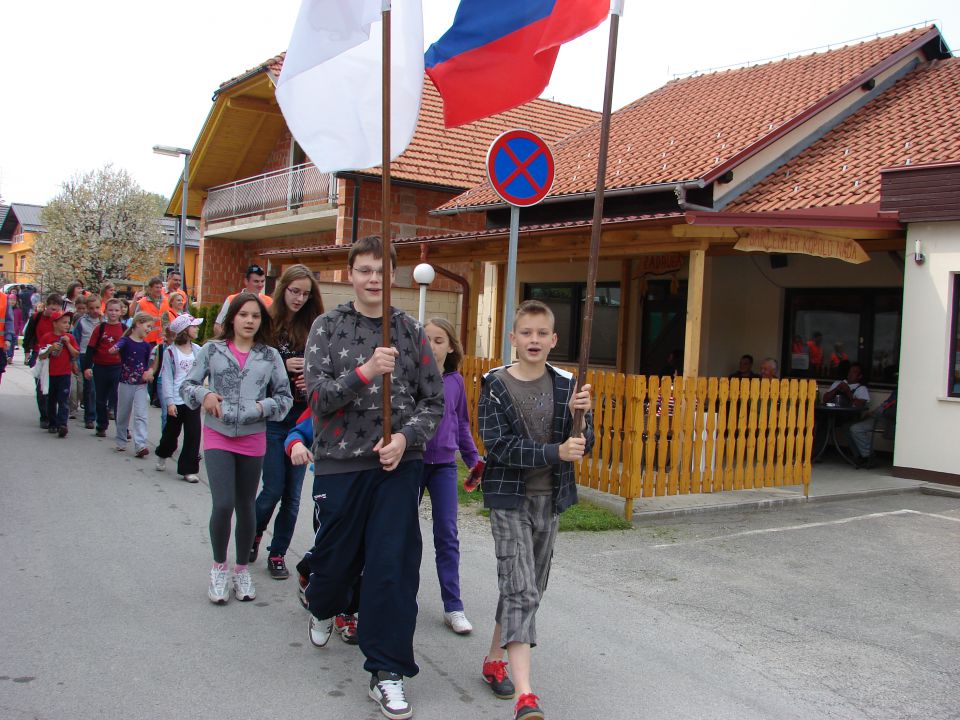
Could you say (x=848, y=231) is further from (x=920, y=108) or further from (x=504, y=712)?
(x=504, y=712)

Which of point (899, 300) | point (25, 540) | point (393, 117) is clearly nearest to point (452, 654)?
point (393, 117)

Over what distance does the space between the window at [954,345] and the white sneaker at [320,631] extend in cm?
903

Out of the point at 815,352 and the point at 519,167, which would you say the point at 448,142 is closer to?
the point at 815,352

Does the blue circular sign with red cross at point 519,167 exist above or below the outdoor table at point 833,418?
above

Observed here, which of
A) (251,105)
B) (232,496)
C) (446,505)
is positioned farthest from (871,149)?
(251,105)

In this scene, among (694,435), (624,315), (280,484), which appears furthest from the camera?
(624,315)

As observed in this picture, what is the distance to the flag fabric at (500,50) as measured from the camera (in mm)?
4539

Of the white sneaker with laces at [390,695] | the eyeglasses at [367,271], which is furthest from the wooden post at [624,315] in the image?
the white sneaker with laces at [390,695]

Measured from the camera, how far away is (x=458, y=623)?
15.6 feet

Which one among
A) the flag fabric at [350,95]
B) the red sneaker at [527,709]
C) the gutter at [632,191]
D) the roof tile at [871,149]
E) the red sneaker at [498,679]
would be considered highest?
the roof tile at [871,149]

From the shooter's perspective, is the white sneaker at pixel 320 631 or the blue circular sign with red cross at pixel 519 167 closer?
the white sneaker at pixel 320 631

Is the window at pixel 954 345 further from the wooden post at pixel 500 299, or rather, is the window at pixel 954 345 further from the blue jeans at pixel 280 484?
the blue jeans at pixel 280 484

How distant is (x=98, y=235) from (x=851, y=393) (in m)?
32.2

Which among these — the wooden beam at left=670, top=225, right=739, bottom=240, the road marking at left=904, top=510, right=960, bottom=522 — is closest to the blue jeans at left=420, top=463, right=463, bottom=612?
the wooden beam at left=670, top=225, right=739, bottom=240
